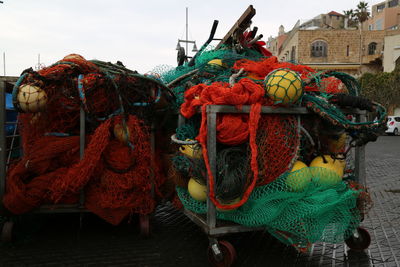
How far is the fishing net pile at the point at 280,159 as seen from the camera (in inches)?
131

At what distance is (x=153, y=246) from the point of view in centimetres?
409

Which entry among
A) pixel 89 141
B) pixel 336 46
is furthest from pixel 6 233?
pixel 336 46

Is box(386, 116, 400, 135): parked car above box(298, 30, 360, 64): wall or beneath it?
beneath

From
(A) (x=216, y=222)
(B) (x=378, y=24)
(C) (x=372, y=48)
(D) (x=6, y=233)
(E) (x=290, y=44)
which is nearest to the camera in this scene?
(A) (x=216, y=222)

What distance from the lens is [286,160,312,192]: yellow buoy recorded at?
343 centimetres

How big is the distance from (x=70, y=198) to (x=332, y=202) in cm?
274

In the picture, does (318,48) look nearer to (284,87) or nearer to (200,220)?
(284,87)

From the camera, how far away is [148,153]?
4.30 meters

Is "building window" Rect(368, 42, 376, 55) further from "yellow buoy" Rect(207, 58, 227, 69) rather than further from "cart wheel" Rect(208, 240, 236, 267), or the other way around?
"cart wheel" Rect(208, 240, 236, 267)

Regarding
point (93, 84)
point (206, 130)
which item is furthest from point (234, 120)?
point (93, 84)

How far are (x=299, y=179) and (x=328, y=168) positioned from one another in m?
0.39

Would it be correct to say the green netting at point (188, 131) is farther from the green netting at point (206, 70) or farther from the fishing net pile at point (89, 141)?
the green netting at point (206, 70)

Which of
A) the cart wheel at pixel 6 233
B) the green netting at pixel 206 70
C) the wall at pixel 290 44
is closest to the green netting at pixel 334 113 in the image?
the green netting at pixel 206 70

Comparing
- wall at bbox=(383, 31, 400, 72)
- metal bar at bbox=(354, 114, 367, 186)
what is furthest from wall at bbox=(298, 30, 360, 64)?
metal bar at bbox=(354, 114, 367, 186)
